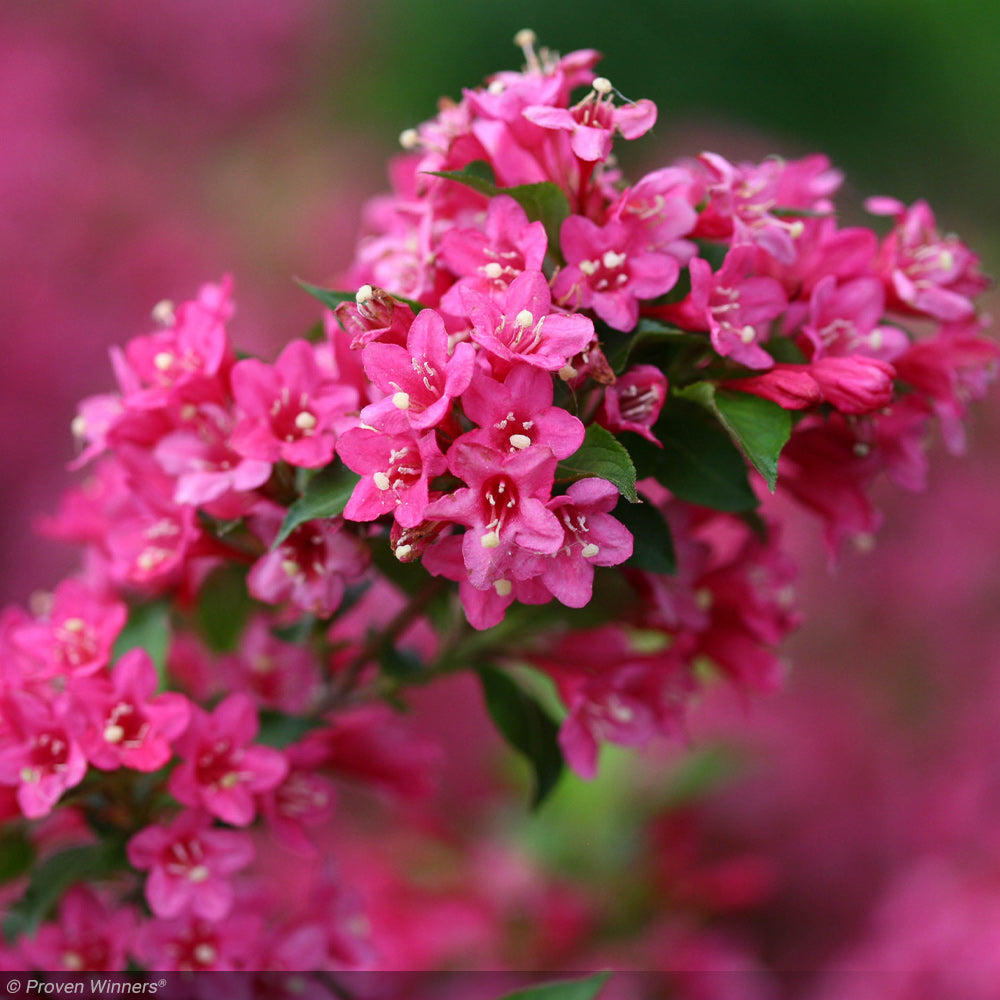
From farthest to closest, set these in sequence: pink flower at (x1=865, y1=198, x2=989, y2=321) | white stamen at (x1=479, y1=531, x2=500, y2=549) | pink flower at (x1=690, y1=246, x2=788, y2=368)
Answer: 1. pink flower at (x1=865, y1=198, x2=989, y2=321)
2. pink flower at (x1=690, y1=246, x2=788, y2=368)
3. white stamen at (x1=479, y1=531, x2=500, y2=549)

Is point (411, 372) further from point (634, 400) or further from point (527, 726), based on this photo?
point (527, 726)

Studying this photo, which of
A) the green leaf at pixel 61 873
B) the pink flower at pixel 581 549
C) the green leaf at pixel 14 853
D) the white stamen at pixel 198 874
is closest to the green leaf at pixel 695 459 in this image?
the pink flower at pixel 581 549

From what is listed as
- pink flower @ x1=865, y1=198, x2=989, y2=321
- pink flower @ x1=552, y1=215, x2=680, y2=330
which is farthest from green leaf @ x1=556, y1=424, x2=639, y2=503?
pink flower @ x1=865, y1=198, x2=989, y2=321

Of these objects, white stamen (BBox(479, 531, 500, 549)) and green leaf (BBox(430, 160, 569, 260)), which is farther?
green leaf (BBox(430, 160, 569, 260))

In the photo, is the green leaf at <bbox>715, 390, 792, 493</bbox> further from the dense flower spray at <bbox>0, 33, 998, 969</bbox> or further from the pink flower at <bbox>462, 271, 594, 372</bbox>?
the pink flower at <bbox>462, 271, 594, 372</bbox>

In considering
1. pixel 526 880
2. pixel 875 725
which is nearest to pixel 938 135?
pixel 875 725
